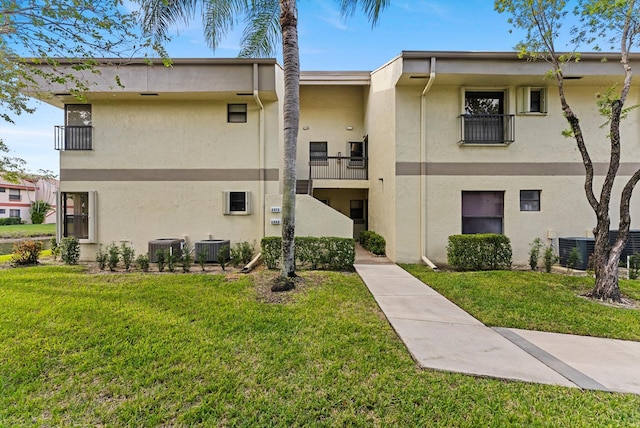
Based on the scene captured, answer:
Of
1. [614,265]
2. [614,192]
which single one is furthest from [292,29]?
[614,192]

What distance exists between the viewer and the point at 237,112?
10.2 metres

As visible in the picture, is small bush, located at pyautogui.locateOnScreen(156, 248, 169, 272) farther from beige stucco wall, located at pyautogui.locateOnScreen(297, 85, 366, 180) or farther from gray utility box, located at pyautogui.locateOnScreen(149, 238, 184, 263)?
beige stucco wall, located at pyautogui.locateOnScreen(297, 85, 366, 180)

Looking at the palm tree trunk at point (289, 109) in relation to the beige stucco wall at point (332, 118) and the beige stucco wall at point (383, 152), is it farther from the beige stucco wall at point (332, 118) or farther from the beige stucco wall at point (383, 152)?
the beige stucco wall at point (332, 118)

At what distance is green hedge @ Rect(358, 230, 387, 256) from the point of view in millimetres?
10594

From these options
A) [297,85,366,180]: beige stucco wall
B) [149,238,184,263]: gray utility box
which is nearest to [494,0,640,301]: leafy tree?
[297,85,366,180]: beige stucco wall

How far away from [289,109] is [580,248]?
9273 mm

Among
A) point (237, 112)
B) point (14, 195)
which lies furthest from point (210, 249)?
point (14, 195)

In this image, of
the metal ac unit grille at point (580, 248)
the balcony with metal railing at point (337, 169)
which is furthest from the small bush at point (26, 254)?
the metal ac unit grille at point (580, 248)

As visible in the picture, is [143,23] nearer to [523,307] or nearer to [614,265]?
[523,307]

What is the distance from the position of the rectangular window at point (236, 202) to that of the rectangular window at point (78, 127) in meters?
5.04

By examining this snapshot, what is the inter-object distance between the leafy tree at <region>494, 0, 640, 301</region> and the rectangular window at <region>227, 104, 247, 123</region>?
25.6ft

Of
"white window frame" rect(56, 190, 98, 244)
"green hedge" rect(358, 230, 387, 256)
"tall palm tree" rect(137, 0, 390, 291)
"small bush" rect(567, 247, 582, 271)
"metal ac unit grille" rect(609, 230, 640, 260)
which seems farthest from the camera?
"green hedge" rect(358, 230, 387, 256)

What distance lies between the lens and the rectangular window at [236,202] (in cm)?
998

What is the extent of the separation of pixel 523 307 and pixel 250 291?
210 inches
